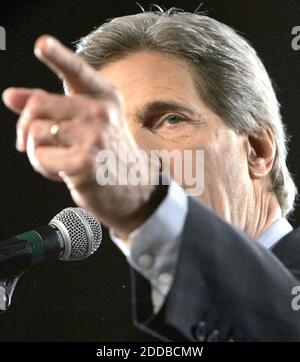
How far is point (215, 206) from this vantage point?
57.2 inches

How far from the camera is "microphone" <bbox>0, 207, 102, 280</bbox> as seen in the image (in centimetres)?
126

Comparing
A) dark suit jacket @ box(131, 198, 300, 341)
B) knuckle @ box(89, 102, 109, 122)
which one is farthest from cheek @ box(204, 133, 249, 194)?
knuckle @ box(89, 102, 109, 122)

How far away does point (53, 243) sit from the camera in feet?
4.38

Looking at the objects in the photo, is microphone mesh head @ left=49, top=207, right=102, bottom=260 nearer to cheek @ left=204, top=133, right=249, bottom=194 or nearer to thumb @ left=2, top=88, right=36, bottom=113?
cheek @ left=204, top=133, right=249, bottom=194

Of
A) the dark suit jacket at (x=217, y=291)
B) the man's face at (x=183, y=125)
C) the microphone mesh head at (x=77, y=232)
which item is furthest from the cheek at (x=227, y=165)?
the dark suit jacket at (x=217, y=291)

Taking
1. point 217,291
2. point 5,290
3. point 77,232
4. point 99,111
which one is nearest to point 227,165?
point 77,232

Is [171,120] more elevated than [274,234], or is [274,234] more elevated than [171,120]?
[171,120]

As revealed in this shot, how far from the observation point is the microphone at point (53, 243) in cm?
126

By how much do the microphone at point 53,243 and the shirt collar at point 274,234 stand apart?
0.33m

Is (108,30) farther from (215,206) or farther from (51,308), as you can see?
(51,308)

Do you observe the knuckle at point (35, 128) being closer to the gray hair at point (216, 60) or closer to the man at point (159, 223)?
the man at point (159, 223)

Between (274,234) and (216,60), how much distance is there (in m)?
0.42

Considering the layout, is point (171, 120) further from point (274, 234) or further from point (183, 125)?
point (274, 234)

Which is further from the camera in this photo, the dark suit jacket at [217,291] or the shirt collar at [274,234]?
the shirt collar at [274,234]
